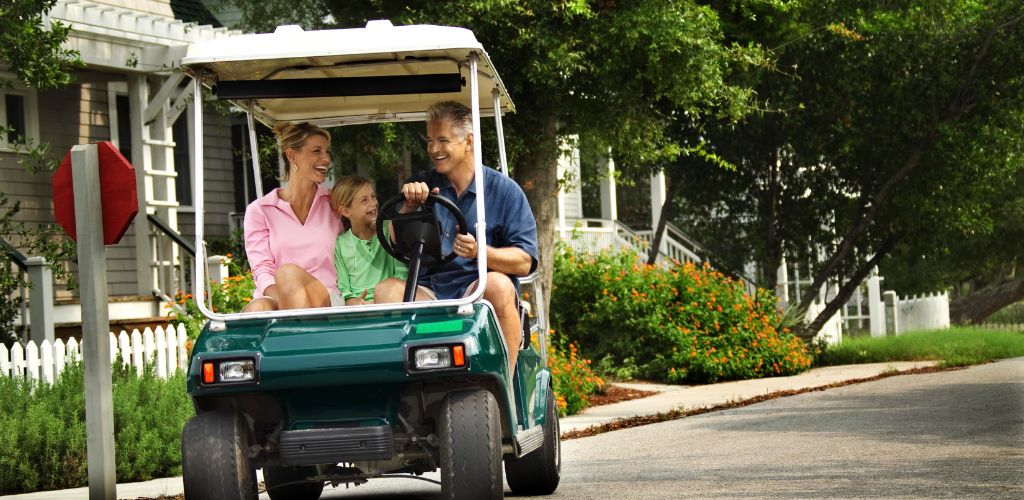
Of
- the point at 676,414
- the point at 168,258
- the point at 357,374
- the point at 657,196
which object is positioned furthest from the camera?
the point at 657,196

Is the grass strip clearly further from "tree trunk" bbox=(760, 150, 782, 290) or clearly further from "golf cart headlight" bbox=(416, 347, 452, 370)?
"golf cart headlight" bbox=(416, 347, 452, 370)

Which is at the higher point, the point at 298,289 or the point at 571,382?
the point at 298,289

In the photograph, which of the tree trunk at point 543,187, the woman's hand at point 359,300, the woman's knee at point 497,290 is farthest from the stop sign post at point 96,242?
the tree trunk at point 543,187

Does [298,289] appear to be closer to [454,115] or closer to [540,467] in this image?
[454,115]

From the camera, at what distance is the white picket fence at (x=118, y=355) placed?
476 inches

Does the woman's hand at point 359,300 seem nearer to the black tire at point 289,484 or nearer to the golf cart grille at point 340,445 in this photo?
the black tire at point 289,484

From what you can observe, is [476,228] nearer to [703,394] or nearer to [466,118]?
[466,118]

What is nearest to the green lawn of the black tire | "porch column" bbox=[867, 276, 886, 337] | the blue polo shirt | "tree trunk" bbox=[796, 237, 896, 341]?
"tree trunk" bbox=[796, 237, 896, 341]

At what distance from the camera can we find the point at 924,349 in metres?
23.2

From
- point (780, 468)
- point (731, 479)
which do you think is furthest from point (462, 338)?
point (780, 468)

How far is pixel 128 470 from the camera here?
34.1ft

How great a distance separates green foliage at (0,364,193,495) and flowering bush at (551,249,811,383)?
819cm

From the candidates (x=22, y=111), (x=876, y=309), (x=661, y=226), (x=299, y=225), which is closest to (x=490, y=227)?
(x=299, y=225)

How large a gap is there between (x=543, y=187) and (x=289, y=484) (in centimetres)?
1042
